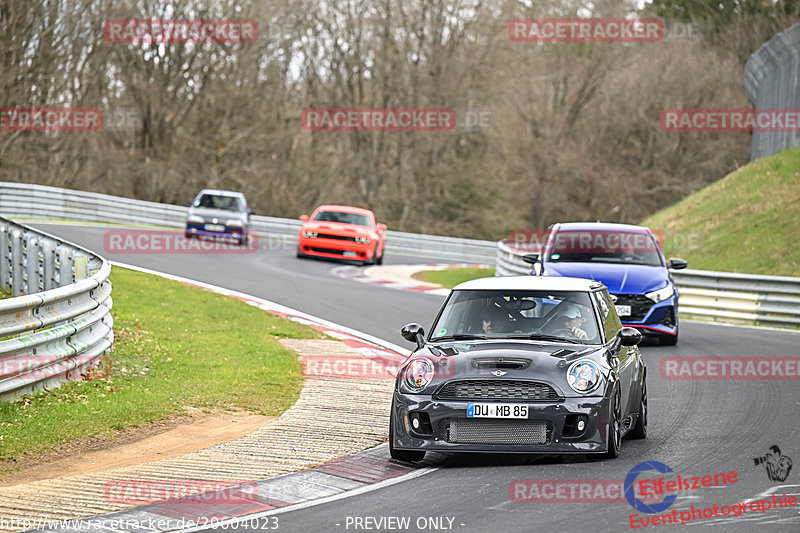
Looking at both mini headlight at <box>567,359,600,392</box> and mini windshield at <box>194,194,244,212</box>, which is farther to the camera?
mini windshield at <box>194,194,244,212</box>

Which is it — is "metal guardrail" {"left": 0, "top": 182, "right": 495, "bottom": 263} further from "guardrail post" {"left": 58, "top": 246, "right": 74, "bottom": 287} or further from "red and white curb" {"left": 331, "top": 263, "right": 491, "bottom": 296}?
"guardrail post" {"left": 58, "top": 246, "right": 74, "bottom": 287}

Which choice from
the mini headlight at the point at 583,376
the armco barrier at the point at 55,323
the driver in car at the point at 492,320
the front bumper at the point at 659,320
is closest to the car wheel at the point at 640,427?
the mini headlight at the point at 583,376

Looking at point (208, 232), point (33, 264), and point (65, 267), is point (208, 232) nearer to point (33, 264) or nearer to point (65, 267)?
point (33, 264)

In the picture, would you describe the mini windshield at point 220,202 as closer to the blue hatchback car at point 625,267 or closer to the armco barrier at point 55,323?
the blue hatchback car at point 625,267

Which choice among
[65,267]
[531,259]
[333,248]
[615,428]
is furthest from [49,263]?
[333,248]

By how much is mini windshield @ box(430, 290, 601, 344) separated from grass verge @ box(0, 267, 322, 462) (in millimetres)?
2426

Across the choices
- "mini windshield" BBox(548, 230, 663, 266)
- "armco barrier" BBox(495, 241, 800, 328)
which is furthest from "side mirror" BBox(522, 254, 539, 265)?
"armco barrier" BBox(495, 241, 800, 328)

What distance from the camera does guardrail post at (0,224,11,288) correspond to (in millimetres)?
16375

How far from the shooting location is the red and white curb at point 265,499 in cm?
658

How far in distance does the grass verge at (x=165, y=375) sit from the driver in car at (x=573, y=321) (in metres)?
3.15

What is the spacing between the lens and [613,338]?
9.41m

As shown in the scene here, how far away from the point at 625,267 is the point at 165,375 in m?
7.25

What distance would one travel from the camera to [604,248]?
16.8 m

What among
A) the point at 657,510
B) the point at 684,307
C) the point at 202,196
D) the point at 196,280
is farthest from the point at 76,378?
the point at 202,196
